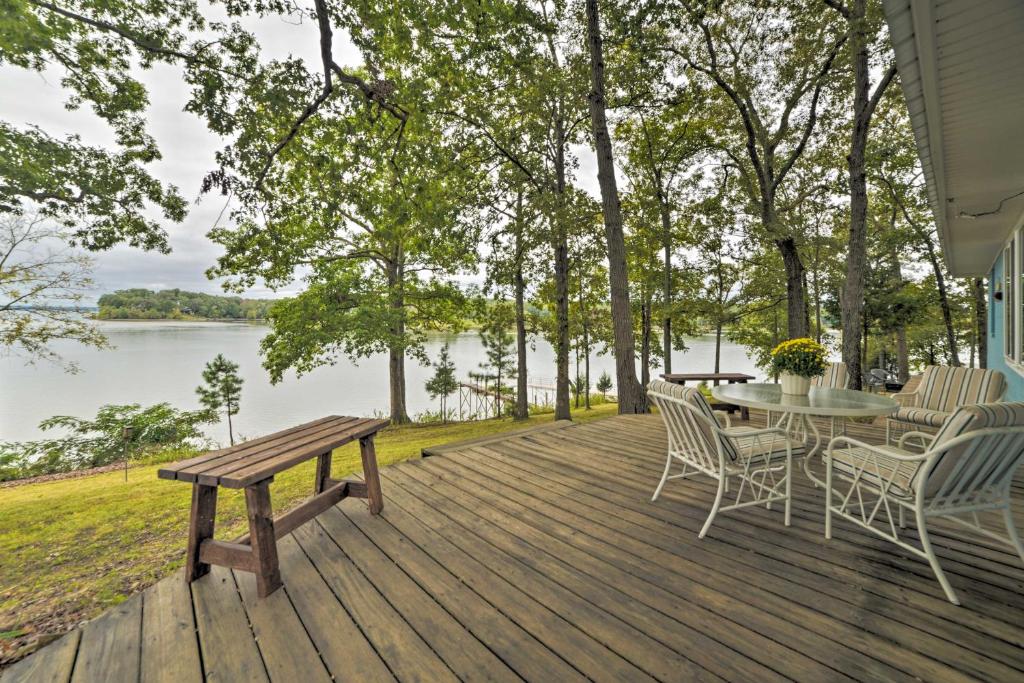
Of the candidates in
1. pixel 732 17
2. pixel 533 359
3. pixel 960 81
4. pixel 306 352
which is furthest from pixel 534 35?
pixel 533 359

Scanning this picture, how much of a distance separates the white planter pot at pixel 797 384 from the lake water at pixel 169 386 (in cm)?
907

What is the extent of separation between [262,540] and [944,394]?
6.11m

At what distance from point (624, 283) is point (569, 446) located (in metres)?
3.43

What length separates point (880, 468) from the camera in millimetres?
2227

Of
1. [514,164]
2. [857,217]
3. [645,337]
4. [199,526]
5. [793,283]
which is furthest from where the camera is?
[645,337]

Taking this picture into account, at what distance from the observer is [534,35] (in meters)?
7.71

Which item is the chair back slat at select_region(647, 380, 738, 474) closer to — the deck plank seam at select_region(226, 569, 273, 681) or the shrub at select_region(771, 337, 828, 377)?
the shrub at select_region(771, 337, 828, 377)

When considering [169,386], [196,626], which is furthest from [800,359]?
[169,386]

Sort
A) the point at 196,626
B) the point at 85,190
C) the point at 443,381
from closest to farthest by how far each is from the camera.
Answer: the point at 196,626 → the point at 85,190 → the point at 443,381

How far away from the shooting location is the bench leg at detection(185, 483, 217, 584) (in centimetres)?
192

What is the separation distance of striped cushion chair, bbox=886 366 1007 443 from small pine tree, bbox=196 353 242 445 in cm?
1604

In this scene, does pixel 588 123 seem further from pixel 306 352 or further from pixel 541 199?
pixel 306 352

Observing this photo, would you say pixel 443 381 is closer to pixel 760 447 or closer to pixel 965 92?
pixel 760 447

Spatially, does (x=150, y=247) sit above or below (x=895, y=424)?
above
